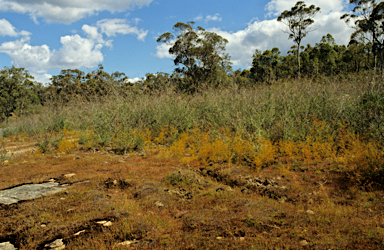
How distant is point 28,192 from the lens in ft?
15.6

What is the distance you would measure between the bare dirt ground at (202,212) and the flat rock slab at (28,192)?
9.8 inches

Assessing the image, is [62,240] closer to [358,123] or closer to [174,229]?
[174,229]

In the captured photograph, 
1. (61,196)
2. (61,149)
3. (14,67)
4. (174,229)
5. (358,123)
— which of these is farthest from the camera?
(14,67)

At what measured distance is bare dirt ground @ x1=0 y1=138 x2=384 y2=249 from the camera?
2861mm

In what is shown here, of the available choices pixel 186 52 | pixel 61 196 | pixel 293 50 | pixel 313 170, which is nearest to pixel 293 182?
pixel 313 170

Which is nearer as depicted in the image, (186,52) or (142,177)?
(142,177)

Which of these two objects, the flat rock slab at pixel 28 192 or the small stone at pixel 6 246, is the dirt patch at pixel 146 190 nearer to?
the flat rock slab at pixel 28 192

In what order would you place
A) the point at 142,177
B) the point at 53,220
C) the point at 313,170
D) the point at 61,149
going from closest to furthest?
the point at 53,220
the point at 313,170
the point at 142,177
the point at 61,149

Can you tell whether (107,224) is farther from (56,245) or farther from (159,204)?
(159,204)

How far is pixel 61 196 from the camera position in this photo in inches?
177

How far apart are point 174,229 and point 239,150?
10.8 ft

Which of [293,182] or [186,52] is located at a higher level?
[186,52]

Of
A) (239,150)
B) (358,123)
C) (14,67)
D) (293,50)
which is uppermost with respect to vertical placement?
(293,50)

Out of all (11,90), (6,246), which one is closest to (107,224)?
(6,246)
